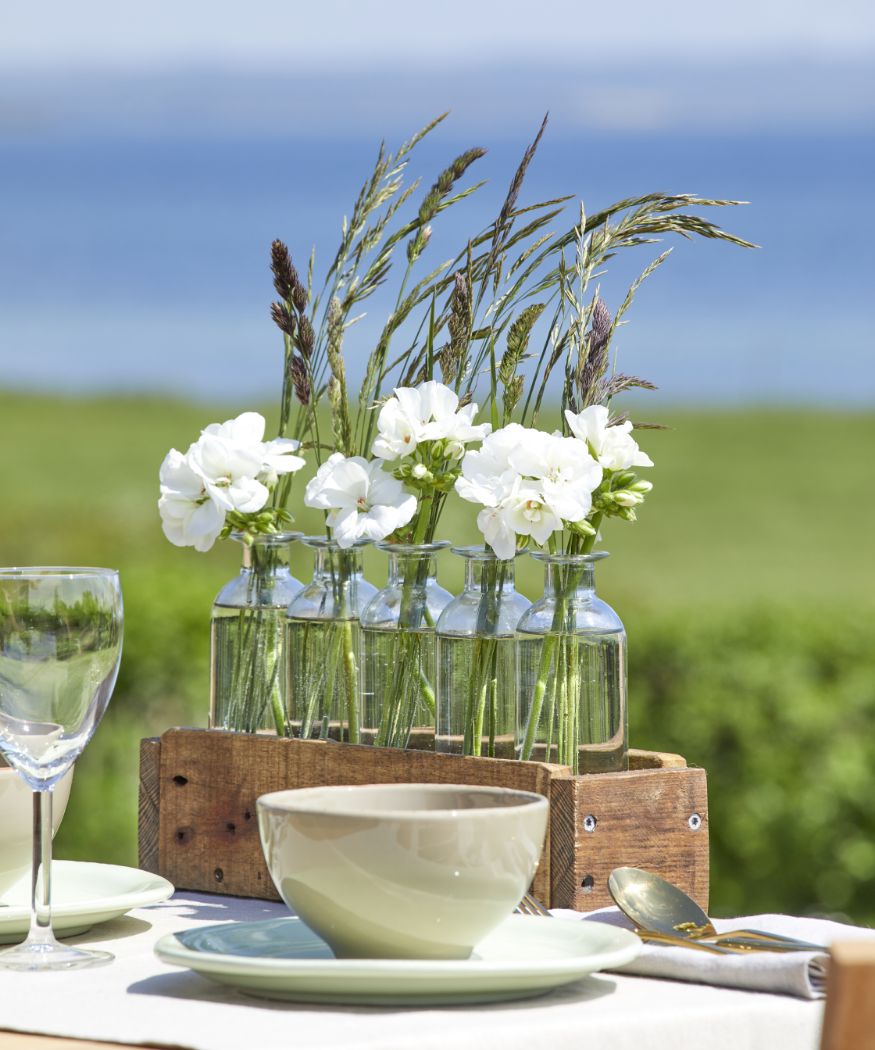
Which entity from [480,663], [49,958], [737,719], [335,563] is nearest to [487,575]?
[480,663]

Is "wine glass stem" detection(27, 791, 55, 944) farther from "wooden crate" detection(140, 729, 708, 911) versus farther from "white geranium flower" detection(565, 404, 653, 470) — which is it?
"white geranium flower" detection(565, 404, 653, 470)

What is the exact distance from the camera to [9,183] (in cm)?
3603

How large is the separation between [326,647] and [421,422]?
278mm

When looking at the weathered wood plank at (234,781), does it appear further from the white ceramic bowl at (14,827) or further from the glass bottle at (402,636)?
the white ceramic bowl at (14,827)

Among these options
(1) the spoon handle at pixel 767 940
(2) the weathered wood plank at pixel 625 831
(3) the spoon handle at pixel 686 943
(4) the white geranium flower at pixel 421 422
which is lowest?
(3) the spoon handle at pixel 686 943

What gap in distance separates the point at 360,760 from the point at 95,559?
5.74 meters

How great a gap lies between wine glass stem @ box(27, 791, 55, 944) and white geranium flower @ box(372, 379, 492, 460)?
0.50 metres

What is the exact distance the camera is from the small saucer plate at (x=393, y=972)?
3.59 ft

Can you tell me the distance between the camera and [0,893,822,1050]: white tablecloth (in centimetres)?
103

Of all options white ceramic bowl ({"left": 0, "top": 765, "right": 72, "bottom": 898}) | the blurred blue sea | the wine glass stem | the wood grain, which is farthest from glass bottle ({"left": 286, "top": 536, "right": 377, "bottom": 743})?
the blurred blue sea

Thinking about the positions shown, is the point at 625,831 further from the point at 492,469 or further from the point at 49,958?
the point at 49,958

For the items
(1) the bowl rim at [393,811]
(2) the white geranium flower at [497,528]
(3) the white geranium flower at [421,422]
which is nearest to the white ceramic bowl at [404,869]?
(1) the bowl rim at [393,811]

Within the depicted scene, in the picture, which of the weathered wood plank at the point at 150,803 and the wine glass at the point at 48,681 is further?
the weathered wood plank at the point at 150,803

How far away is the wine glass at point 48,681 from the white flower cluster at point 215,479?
1.10 feet
